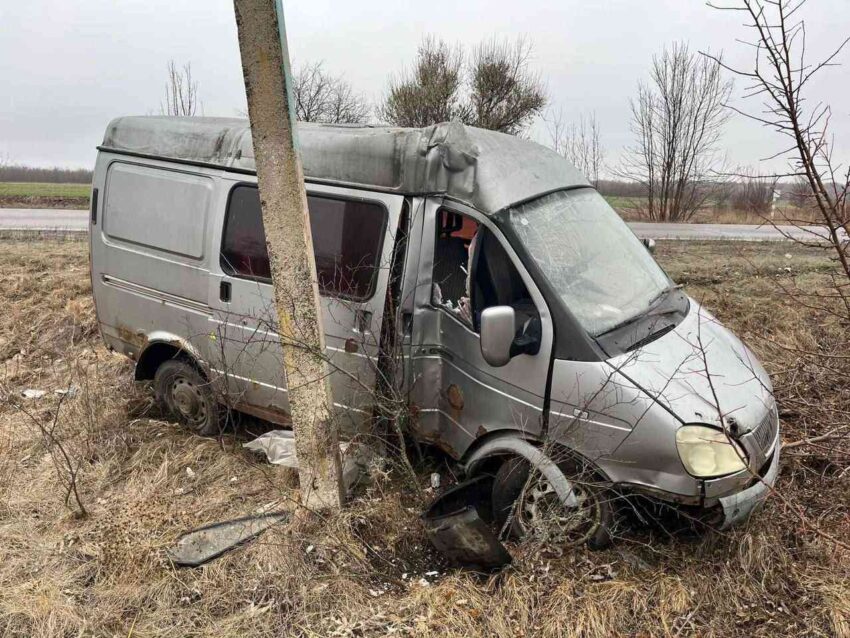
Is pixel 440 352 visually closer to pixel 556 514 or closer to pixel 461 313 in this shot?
pixel 461 313

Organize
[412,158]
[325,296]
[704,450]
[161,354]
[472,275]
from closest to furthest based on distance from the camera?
[704,450] → [472,275] → [412,158] → [325,296] → [161,354]

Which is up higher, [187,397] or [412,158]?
[412,158]

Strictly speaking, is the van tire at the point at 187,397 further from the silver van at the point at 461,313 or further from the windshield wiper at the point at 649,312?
the windshield wiper at the point at 649,312

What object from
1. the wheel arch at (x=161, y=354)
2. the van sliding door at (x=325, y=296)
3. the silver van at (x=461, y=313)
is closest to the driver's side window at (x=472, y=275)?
the silver van at (x=461, y=313)

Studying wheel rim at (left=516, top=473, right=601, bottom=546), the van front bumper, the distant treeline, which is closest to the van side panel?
wheel rim at (left=516, top=473, right=601, bottom=546)

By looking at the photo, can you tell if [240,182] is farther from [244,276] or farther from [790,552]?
[790,552]

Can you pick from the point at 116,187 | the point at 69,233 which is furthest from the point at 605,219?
the point at 69,233

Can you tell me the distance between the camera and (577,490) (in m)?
3.26

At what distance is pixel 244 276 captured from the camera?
433cm

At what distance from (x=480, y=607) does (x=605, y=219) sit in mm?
2549

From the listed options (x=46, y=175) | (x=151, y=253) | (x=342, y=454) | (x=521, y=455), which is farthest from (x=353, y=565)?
(x=46, y=175)

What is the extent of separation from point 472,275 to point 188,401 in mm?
2727

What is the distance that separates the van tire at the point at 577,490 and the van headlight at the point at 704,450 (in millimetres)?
443

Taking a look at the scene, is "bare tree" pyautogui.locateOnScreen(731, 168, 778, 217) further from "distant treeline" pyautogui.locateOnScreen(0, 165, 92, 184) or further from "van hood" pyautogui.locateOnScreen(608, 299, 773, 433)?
"distant treeline" pyautogui.locateOnScreen(0, 165, 92, 184)
